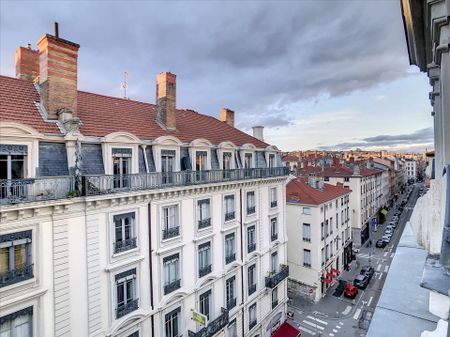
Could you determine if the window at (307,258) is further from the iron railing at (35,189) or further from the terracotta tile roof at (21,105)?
the terracotta tile roof at (21,105)

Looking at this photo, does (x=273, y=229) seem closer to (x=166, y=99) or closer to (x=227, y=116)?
(x=227, y=116)

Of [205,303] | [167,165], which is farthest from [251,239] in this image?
[167,165]

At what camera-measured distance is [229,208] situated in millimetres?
20047

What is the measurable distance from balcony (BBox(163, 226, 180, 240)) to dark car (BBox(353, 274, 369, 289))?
29.1m

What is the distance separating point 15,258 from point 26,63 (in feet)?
41.4

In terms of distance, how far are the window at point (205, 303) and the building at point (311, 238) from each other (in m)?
17.9

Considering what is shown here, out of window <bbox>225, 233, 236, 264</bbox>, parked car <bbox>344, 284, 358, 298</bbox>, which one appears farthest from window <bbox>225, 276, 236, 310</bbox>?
parked car <bbox>344, 284, 358, 298</bbox>

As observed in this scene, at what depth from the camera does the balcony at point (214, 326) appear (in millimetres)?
16552

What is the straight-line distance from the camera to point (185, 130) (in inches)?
799

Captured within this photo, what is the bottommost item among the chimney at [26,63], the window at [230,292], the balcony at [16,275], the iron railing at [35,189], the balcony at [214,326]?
the balcony at [214,326]

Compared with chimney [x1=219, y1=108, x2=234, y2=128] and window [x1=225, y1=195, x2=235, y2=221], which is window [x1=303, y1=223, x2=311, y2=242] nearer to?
chimney [x1=219, y1=108, x2=234, y2=128]

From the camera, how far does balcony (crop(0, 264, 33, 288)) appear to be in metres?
10.0

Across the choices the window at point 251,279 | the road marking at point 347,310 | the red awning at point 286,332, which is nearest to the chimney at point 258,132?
the window at point 251,279

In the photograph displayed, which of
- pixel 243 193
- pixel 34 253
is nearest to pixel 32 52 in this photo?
pixel 34 253
